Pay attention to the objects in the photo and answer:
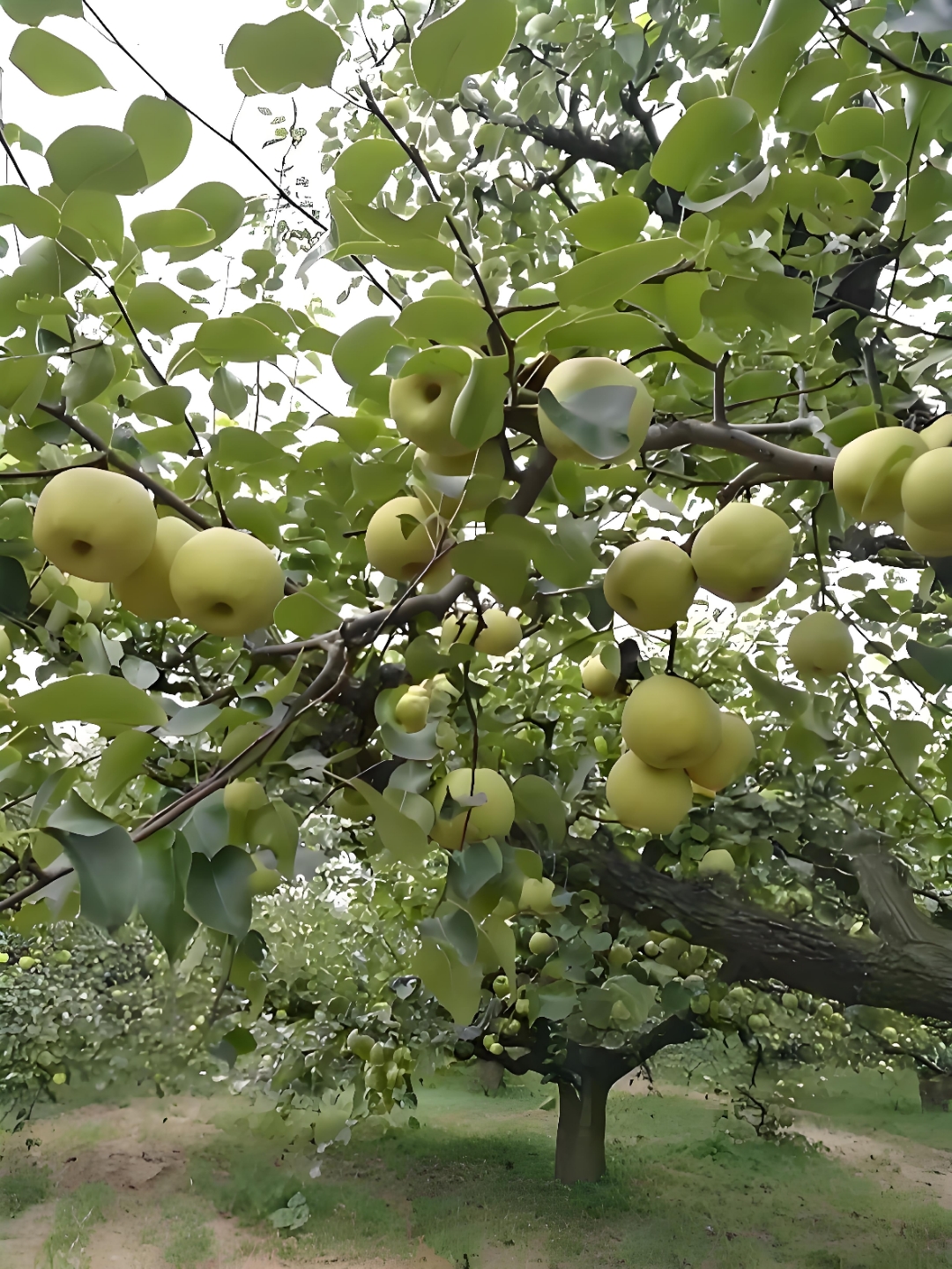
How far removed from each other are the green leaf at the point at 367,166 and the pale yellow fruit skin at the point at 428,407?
9 centimetres

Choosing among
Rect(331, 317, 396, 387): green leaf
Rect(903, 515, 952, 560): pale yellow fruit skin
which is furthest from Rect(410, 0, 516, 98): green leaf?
Rect(903, 515, 952, 560): pale yellow fruit skin

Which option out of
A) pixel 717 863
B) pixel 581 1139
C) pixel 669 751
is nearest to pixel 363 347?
pixel 669 751

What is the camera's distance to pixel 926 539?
49cm

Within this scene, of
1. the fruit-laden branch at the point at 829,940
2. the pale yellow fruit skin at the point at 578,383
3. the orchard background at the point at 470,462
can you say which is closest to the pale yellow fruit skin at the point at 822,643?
the orchard background at the point at 470,462

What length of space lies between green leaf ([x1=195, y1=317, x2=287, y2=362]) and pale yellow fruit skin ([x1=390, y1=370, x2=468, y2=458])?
8cm

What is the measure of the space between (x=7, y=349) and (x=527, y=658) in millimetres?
1273

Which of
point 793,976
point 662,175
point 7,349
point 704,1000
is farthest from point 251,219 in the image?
point 704,1000

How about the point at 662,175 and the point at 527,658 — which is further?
the point at 527,658

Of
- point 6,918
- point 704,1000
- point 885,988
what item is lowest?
point 704,1000

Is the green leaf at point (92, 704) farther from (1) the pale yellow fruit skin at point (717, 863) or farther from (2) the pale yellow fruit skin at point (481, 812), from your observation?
(1) the pale yellow fruit skin at point (717, 863)

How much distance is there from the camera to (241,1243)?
11.7 ft

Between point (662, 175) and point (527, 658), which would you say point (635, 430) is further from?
point (527, 658)

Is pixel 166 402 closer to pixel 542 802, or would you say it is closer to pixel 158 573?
Answer: pixel 158 573

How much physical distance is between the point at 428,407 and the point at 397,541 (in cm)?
19
